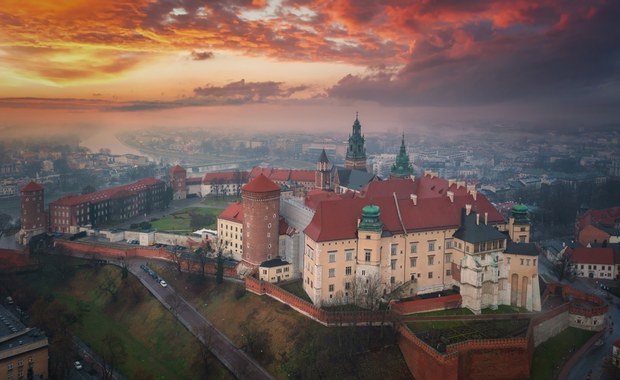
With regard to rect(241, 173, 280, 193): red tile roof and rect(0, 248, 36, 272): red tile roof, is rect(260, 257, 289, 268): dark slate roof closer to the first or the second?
rect(241, 173, 280, 193): red tile roof

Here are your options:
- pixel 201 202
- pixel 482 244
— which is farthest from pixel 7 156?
pixel 482 244

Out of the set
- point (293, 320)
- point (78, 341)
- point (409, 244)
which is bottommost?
point (78, 341)

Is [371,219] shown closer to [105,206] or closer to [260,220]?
[260,220]

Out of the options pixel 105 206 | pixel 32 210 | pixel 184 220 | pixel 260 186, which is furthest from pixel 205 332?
pixel 105 206

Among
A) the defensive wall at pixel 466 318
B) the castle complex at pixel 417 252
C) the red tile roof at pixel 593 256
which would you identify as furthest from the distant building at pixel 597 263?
the castle complex at pixel 417 252

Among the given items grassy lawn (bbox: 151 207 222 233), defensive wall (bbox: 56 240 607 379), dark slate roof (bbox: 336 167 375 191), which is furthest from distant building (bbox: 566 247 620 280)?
grassy lawn (bbox: 151 207 222 233)

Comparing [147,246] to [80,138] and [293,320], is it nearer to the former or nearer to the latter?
[293,320]

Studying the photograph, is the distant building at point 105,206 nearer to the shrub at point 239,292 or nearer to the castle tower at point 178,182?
the castle tower at point 178,182
